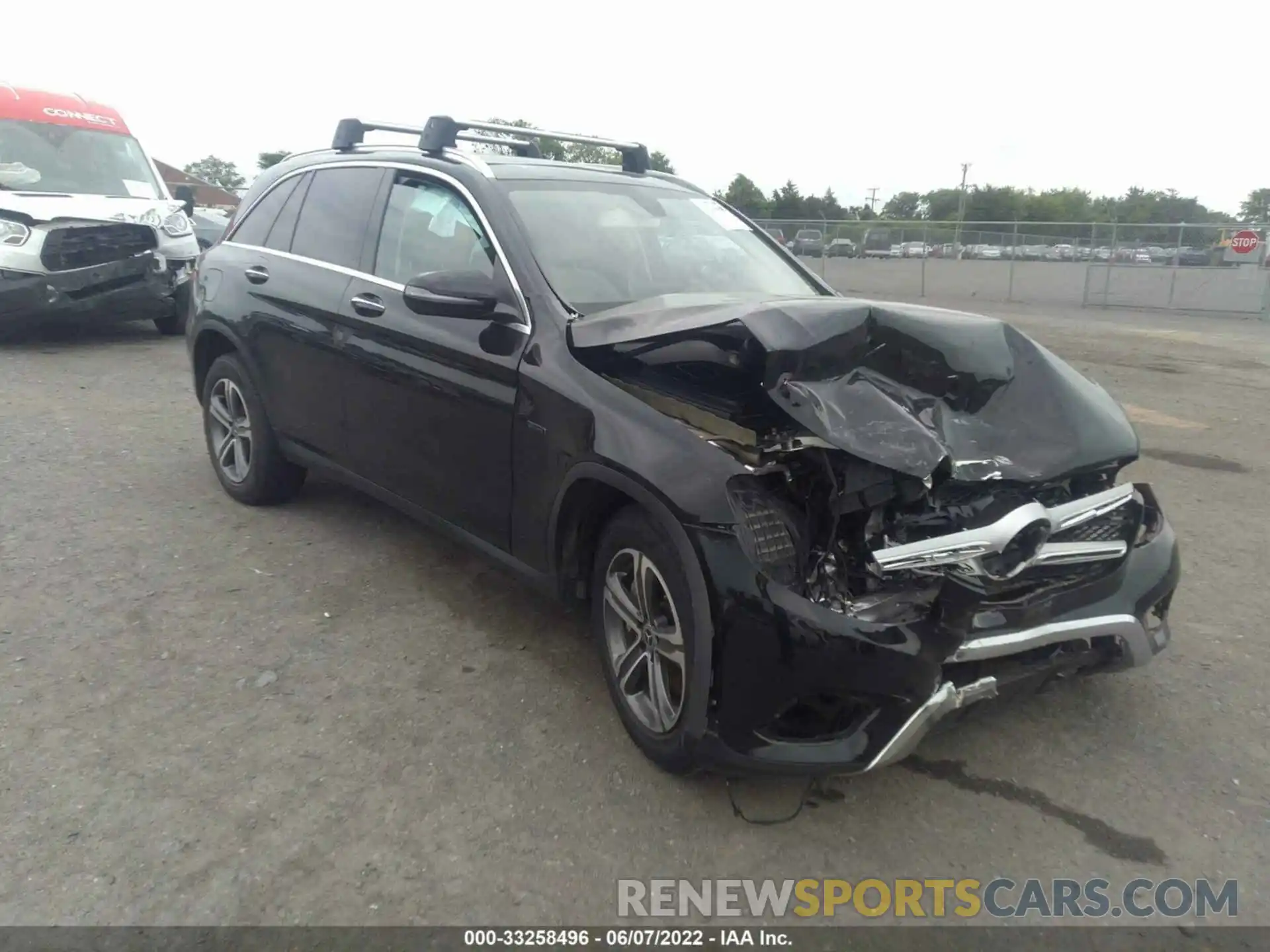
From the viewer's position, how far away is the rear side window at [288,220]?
5074mm

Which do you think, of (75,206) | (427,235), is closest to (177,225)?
(75,206)

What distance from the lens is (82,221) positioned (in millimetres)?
10250

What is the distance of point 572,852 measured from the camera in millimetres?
2793

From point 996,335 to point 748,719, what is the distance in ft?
4.84

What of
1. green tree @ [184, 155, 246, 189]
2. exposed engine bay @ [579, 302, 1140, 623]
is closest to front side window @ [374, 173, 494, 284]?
exposed engine bay @ [579, 302, 1140, 623]

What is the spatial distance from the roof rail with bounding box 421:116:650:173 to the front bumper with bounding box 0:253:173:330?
6.60 m

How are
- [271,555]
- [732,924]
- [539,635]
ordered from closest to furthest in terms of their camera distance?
[732,924] < [539,635] < [271,555]

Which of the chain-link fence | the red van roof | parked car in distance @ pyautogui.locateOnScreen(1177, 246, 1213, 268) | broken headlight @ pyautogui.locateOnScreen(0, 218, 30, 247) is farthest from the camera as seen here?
parked car in distance @ pyautogui.locateOnScreen(1177, 246, 1213, 268)

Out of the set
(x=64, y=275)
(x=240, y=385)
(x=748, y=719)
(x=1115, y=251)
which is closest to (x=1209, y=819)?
(x=748, y=719)

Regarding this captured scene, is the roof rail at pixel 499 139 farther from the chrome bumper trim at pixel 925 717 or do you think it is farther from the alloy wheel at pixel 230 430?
the chrome bumper trim at pixel 925 717

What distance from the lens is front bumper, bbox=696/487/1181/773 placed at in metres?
2.66

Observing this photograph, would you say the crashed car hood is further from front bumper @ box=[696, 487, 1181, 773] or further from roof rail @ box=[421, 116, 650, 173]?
roof rail @ box=[421, 116, 650, 173]

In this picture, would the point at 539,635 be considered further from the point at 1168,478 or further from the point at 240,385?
the point at 1168,478

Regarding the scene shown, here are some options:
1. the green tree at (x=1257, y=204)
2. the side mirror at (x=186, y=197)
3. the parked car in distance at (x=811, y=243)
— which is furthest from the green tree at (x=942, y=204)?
the side mirror at (x=186, y=197)
